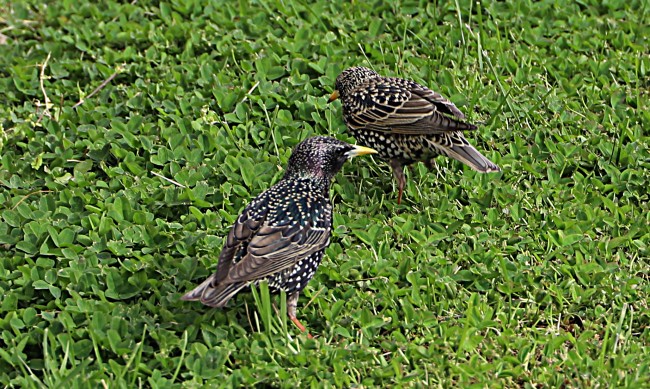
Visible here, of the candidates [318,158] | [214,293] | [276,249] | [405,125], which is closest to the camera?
[214,293]

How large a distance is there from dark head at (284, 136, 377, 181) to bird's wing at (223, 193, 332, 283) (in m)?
0.27

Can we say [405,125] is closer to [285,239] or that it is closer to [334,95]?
[334,95]

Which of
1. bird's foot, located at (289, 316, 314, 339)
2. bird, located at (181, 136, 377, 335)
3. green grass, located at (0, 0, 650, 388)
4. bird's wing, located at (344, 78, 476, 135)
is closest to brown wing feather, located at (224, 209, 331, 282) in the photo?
bird, located at (181, 136, 377, 335)

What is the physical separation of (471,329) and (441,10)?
12.3 feet

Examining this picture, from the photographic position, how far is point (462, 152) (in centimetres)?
643

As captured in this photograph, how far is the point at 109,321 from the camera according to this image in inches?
214

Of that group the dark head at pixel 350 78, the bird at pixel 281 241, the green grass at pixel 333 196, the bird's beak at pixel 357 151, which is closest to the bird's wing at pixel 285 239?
the bird at pixel 281 241

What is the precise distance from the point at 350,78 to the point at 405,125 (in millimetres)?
747

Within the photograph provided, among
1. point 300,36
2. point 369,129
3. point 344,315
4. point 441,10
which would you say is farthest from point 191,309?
point 441,10

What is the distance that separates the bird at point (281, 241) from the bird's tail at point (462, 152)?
3.06 ft

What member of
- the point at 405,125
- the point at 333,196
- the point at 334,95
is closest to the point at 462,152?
the point at 405,125

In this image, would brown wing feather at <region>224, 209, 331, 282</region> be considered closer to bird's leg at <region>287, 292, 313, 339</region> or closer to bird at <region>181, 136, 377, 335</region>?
bird at <region>181, 136, 377, 335</region>

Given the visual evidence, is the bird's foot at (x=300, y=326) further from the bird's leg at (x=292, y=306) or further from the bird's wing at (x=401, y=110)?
the bird's wing at (x=401, y=110)

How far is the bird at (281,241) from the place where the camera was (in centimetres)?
524
